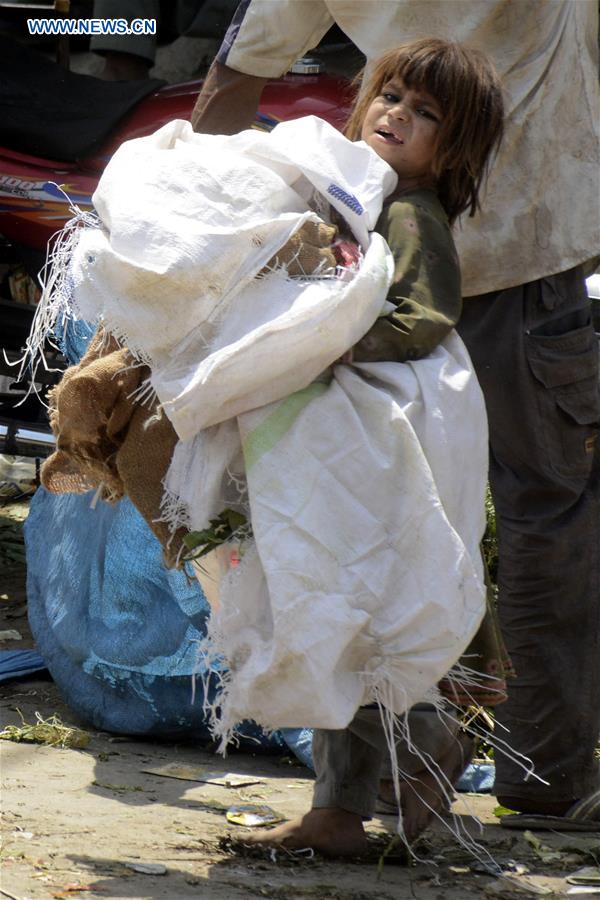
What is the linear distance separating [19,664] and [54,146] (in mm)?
1851

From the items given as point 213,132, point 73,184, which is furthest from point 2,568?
point 213,132

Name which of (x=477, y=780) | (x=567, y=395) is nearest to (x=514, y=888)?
(x=477, y=780)

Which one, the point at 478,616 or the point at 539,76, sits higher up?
the point at 539,76

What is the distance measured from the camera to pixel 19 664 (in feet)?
13.1

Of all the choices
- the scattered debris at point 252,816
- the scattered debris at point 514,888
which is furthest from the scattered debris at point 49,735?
the scattered debris at point 514,888

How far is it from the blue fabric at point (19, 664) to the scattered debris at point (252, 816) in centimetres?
119

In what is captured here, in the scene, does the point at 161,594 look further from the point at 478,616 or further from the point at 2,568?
the point at 2,568

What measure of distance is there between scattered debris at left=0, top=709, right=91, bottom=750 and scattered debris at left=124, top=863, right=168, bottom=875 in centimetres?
99

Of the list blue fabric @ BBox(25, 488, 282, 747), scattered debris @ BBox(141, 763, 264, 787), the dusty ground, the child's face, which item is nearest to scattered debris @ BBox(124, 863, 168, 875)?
the dusty ground

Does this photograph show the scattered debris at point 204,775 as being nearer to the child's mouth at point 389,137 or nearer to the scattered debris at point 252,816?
the scattered debris at point 252,816

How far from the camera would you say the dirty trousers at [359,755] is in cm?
257

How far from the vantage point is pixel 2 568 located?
526cm

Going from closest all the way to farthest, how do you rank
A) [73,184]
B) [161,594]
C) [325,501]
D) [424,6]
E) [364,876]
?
[325,501], [364,876], [424,6], [161,594], [73,184]

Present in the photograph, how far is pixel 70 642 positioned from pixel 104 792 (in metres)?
0.71
